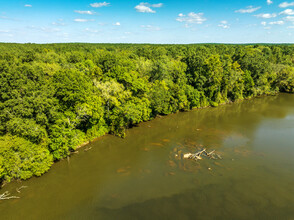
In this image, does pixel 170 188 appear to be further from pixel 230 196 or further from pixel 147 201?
pixel 230 196

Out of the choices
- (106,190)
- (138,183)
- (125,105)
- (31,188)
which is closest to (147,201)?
Result: (138,183)

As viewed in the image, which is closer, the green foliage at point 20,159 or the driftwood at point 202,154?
the green foliage at point 20,159

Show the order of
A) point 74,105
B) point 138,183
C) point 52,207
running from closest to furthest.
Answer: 1. point 52,207
2. point 138,183
3. point 74,105

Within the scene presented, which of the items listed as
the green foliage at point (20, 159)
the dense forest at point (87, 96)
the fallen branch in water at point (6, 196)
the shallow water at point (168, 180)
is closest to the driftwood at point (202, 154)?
the shallow water at point (168, 180)

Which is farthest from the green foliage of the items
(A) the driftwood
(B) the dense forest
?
(A) the driftwood

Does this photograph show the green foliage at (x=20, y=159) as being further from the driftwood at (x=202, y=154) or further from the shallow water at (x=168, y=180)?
the driftwood at (x=202, y=154)

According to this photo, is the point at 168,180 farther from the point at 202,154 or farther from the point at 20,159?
the point at 20,159
